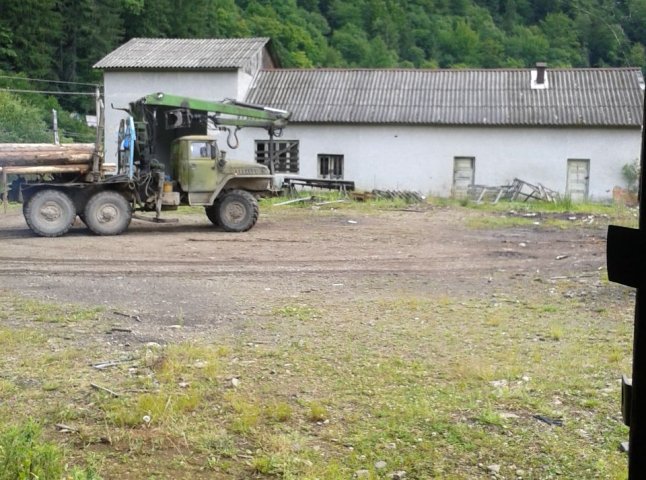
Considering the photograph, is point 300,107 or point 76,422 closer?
point 76,422

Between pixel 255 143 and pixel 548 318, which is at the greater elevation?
pixel 255 143

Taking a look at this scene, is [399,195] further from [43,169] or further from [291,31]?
[291,31]

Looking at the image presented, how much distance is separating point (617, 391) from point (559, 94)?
25.9 m

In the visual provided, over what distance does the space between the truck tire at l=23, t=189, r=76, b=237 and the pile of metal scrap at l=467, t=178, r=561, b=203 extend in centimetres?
1655

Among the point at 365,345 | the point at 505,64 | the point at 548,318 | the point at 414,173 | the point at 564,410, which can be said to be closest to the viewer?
the point at 564,410

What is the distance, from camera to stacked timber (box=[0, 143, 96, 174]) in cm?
1533

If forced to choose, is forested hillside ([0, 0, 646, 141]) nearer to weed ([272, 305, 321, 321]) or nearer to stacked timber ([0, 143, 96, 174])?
stacked timber ([0, 143, 96, 174])

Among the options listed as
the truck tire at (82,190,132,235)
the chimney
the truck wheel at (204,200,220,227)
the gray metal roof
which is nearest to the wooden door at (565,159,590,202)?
the gray metal roof

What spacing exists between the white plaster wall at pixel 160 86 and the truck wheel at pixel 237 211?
14686 mm

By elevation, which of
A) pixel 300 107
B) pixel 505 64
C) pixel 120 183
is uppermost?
pixel 505 64

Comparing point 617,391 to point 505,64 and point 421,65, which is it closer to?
point 505,64

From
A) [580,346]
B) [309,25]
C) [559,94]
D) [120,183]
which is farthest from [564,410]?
[309,25]

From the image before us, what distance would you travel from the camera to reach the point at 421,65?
74250mm

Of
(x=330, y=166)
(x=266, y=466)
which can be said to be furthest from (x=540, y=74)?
(x=266, y=466)
